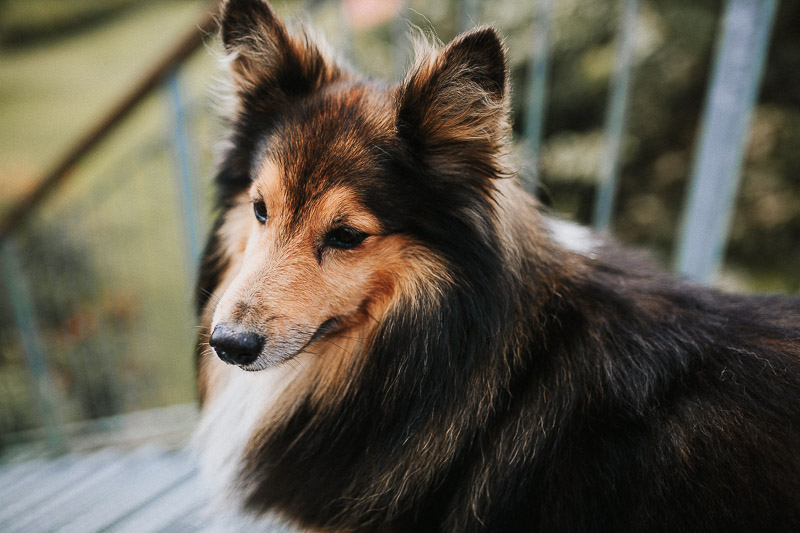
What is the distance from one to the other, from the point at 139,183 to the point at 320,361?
676cm

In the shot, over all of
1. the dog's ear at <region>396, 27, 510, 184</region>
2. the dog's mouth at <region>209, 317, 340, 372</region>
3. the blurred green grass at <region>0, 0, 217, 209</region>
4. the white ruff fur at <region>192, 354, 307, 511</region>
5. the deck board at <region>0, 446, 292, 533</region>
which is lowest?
the deck board at <region>0, 446, 292, 533</region>

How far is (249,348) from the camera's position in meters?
1.18

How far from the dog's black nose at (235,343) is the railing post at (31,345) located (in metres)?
2.86

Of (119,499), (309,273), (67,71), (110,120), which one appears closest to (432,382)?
(309,273)

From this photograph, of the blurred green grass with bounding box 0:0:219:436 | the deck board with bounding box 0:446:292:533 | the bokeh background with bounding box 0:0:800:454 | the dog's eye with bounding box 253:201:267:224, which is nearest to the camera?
the dog's eye with bounding box 253:201:267:224

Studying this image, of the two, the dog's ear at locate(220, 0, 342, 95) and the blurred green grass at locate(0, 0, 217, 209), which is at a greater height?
the blurred green grass at locate(0, 0, 217, 209)

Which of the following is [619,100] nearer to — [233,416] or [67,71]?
[233,416]

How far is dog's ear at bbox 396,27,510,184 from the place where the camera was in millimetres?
1141

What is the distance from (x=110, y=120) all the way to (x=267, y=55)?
4.27 ft

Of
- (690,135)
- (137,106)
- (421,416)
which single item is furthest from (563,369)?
(690,135)

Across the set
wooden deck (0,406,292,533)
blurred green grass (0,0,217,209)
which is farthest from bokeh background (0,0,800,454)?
blurred green grass (0,0,217,209)

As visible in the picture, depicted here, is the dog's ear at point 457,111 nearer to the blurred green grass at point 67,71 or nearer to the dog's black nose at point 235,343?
the dog's black nose at point 235,343

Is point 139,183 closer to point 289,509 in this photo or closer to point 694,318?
point 289,509

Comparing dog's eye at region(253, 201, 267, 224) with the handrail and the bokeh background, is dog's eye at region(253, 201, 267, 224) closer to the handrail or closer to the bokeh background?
the handrail
